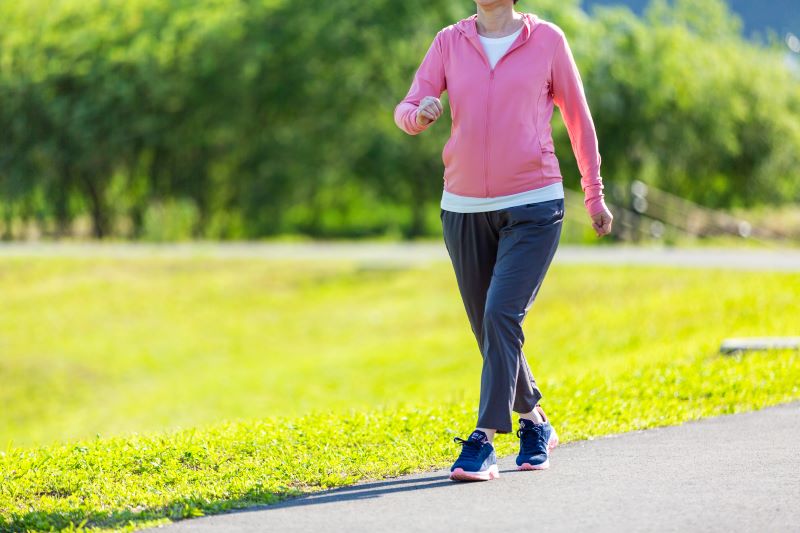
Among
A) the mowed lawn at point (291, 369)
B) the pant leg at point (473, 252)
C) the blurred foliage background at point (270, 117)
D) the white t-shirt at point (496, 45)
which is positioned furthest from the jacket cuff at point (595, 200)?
the blurred foliage background at point (270, 117)

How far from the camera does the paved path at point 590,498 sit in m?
5.00

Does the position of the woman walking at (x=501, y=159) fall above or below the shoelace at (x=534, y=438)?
above

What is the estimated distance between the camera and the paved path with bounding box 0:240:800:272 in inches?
765

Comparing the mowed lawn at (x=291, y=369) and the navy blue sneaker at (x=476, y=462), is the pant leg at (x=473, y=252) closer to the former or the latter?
the navy blue sneaker at (x=476, y=462)

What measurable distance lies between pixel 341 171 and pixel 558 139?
4.47 m

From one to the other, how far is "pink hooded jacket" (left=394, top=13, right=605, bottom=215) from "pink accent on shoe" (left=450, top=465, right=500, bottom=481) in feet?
3.70

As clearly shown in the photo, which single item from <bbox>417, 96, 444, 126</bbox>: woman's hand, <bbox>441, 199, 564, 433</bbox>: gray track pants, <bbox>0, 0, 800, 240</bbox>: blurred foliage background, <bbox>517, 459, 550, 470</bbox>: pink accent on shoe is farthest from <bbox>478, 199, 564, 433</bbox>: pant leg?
<bbox>0, 0, 800, 240</bbox>: blurred foliage background

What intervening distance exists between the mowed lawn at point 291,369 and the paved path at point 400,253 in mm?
650

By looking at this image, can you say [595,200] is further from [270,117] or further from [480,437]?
[270,117]

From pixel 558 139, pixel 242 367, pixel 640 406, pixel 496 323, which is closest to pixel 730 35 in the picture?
pixel 558 139

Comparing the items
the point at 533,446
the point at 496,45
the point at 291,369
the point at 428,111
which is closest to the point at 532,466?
the point at 533,446

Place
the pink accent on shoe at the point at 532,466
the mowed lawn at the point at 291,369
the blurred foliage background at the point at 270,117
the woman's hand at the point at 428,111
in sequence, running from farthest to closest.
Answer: the blurred foliage background at the point at 270,117 → the mowed lawn at the point at 291,369 → the pink accent on shoe at the point at 532,466 → the woman's hand at the point at 428,111

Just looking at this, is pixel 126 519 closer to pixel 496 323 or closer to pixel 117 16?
pixel 496 323

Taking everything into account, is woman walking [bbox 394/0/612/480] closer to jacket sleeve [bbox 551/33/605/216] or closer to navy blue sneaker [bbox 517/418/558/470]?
jacket sleeve [bbox 551/33/605/216]
